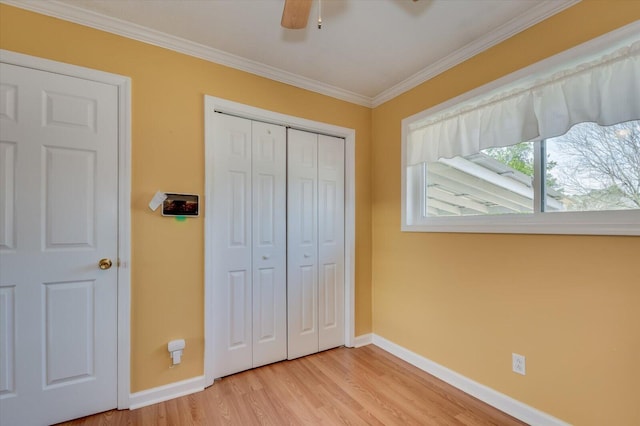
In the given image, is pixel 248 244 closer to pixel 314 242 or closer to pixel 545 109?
pixel 314 242

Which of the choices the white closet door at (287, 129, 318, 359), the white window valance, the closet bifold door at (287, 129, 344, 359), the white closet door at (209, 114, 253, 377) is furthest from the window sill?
the white closet door at (209, 114, 253, 377)

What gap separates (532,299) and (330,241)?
1.58 metres

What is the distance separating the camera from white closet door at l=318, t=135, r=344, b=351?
268 cm

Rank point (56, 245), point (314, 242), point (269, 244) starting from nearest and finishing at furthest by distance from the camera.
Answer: point (56, 245) < point (269, 244) < point (314, 242)

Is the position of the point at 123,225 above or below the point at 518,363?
above

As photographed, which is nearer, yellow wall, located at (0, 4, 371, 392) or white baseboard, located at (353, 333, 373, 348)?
yellow wall, located at (0, 4, 371, 392)

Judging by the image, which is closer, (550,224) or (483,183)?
(550,224)

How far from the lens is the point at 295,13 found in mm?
1345

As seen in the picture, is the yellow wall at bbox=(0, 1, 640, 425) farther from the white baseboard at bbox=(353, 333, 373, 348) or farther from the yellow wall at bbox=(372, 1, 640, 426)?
the white baseboard at bbox=(353, 333, 373, 348)

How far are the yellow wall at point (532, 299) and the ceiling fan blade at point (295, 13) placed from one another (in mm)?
1369

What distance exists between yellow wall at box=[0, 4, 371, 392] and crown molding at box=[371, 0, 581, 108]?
1.47 metres

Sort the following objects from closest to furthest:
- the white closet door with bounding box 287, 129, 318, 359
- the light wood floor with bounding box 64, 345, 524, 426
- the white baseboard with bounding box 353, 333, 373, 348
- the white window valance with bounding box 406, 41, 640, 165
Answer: the white window valance with bounding box 406, 41, 640, 165
the light wood floor with bounding box 64, 345, 524, 426
the white closet door with bounding box 287, 129, 318, 359
the white baseboard with bounding box 353, 333, 373, 348

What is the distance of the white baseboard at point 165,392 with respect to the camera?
184cm

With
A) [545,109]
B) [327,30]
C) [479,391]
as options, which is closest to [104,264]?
[327,30]
